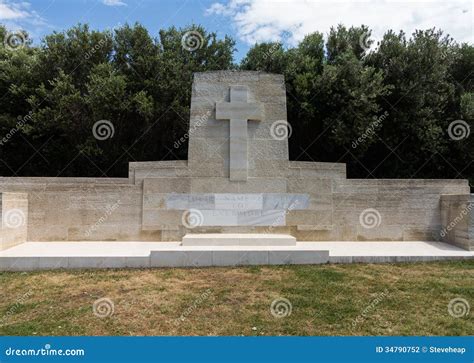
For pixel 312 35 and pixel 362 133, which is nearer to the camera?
pixel 362 133

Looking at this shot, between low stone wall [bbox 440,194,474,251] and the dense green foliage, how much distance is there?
5.46 meters

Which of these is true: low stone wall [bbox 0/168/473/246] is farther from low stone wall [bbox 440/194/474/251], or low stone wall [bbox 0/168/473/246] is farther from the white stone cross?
the white stone cross

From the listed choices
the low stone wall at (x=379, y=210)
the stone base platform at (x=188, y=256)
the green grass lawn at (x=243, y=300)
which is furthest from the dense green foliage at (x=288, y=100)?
the green grass lawn at (x=243, y=300)

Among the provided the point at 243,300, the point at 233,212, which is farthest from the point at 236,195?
the point at 243,300

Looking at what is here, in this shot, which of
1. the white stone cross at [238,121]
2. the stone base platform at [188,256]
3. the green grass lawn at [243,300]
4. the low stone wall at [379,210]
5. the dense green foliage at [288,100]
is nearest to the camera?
the green grass lawn at [243,300]

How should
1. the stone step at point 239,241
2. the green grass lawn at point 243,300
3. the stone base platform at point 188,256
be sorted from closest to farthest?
1. the green grass lawn at point 243,300
2. the stone base platform at point 188,256
3. the stone step at point 239,241

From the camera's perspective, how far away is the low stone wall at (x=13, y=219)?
9234mm

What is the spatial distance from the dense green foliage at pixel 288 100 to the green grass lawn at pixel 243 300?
9135 millimetres

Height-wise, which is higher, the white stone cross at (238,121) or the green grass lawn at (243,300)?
the white stone cross at (238,121)

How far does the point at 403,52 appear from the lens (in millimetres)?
16172

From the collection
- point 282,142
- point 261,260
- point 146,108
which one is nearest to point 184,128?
point 146,108

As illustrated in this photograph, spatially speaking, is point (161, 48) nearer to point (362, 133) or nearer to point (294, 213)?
point (362, 133)

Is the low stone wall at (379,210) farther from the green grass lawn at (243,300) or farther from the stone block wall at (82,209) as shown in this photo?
the stone block wall at (82,209)

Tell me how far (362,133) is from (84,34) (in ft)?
42.5
